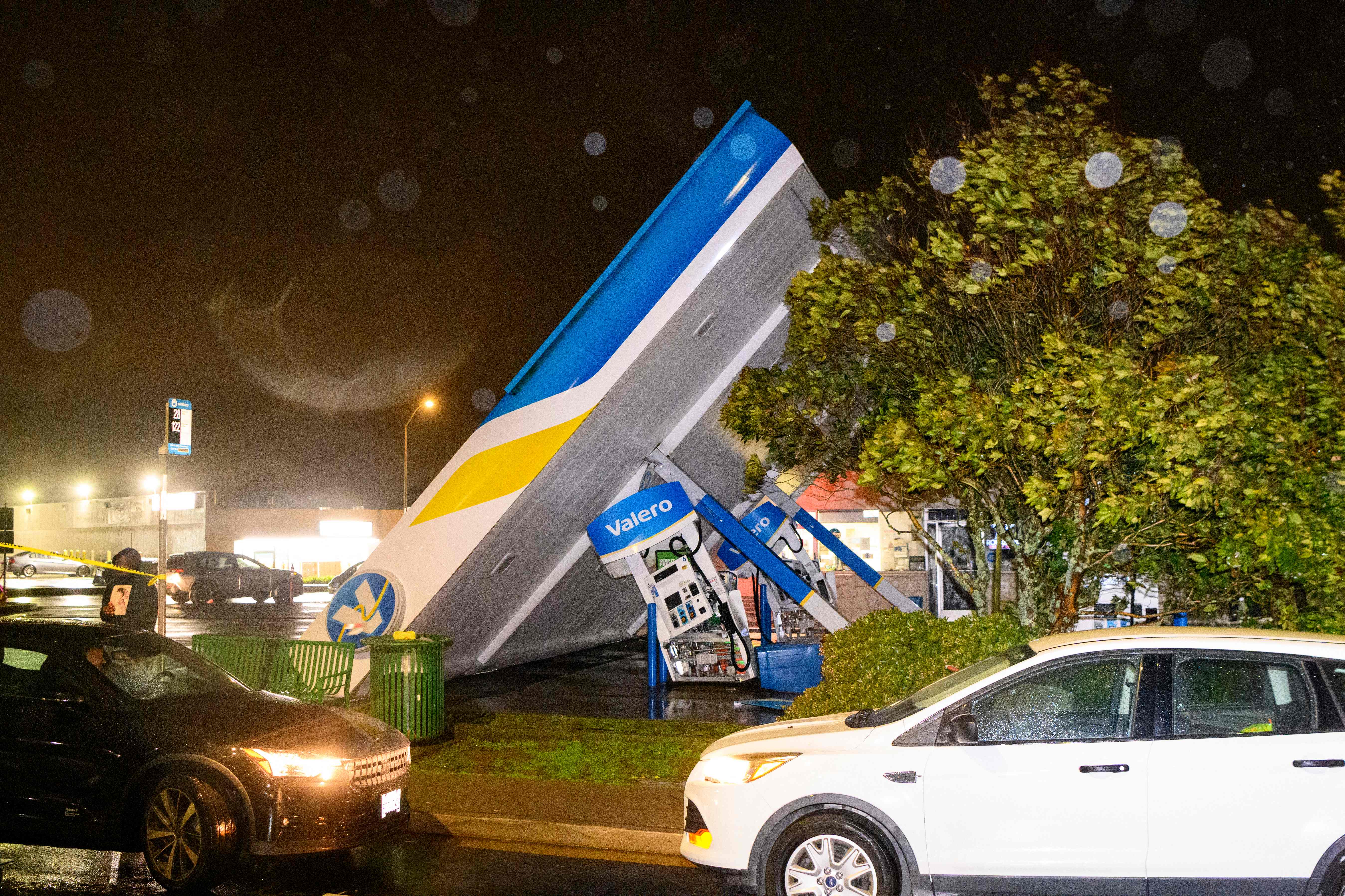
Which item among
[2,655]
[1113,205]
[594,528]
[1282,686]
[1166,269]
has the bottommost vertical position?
[1282,686]

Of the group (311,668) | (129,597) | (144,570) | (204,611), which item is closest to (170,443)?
(129,597)

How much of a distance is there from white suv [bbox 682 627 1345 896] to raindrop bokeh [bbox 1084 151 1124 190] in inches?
142

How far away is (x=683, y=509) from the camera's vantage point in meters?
13.2

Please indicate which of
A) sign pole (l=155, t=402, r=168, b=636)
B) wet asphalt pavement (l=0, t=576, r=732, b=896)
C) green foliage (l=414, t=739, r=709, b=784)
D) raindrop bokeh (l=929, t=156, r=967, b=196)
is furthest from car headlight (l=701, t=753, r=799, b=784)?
sign pole (l=155, t=402, r=168, b=636)

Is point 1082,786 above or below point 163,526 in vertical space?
below

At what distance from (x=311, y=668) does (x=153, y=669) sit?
11.8ft

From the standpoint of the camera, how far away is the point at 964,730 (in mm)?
4895

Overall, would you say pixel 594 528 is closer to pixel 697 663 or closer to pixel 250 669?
pixel 697 663

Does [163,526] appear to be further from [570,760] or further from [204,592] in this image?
[204,592]

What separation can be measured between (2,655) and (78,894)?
1.68 meters

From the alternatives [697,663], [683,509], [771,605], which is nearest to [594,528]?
[683,509]

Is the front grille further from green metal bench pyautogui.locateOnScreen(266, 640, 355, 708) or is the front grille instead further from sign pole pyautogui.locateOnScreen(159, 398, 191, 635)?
sign pole pyautogui.locateOnScreen(159, 398, 191, 635)

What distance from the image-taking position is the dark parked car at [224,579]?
30.8 meters

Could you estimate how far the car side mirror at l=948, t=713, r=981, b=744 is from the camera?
192 inches
